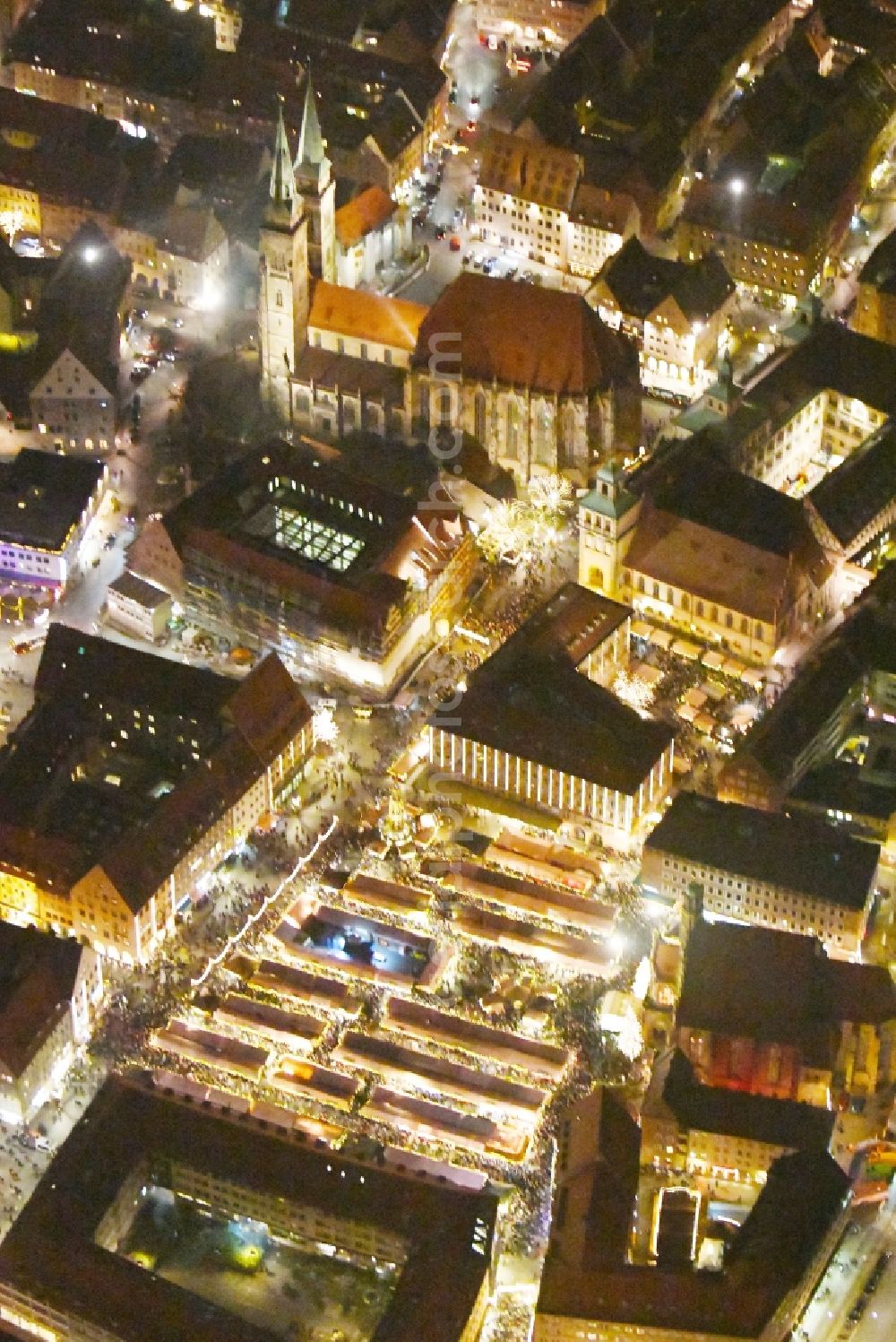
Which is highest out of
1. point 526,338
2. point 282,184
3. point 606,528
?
point 526,338

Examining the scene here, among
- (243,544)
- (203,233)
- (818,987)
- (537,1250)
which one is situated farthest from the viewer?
(203,233)

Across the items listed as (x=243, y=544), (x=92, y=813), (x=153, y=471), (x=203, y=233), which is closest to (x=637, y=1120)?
(x=92, y=813)

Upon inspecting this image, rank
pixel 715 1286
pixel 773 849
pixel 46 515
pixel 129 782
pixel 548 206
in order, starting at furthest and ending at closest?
pixel 548 206, pixel 46 515, pixel 129 782, pixel 773 849, pixel 715 1286

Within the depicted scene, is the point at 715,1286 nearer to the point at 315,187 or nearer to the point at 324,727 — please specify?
the point at 324,727

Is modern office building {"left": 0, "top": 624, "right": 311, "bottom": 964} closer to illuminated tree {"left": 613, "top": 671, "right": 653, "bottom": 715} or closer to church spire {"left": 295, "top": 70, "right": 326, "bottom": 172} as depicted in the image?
illuminated tree {"left": 613, "top": 671, "right": 653, "bottom": 715}

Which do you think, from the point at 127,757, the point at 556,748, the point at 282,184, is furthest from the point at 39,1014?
→ the point at 282,184

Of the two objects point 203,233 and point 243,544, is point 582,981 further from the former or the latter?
point 203,233
